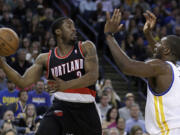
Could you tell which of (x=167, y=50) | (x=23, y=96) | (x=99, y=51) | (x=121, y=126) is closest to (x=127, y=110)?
(x=121, y=126)

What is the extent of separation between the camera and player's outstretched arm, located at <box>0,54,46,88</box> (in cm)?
510

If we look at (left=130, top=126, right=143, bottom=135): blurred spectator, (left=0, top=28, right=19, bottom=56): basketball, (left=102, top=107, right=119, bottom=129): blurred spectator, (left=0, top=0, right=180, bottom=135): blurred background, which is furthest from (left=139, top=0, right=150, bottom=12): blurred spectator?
(left=0, top=28, right=19, bottom=56): basketball

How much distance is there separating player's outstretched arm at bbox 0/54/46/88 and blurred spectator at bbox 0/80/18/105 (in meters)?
4.40

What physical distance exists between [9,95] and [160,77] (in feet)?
20.1

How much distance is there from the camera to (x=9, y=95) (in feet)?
31.4

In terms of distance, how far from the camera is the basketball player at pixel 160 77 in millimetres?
3998

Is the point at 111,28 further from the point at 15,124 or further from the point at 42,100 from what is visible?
the point at 42,100

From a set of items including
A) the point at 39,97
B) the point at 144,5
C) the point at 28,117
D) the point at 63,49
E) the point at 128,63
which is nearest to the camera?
the point at 128,63

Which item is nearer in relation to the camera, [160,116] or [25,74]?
[160,116]

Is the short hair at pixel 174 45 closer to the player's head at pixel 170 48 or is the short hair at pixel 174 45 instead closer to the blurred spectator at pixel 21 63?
the player's head at pixel 170 48

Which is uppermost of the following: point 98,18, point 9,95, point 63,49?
point 63,49

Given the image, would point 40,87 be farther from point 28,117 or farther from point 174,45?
point 174,45

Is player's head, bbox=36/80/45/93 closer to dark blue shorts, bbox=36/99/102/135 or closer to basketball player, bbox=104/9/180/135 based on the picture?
dark blue shorts, bbox=36/99/102/135

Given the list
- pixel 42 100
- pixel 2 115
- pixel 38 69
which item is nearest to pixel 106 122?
pixel 42 100
